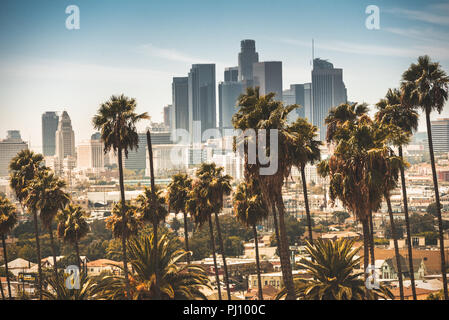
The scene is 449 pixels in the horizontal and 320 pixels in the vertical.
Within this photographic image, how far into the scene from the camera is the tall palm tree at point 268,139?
37.0 feet

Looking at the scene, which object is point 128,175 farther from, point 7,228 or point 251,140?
point 251,140

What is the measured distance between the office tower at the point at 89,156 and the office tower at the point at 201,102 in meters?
41.0

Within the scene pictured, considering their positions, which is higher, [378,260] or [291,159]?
[291,159]

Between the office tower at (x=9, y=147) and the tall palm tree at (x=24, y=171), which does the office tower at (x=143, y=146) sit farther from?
the tall palm tree at (x=24, y=171)

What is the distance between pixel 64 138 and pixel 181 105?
1276 inches

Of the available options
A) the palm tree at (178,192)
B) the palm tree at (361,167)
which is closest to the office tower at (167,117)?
the palm tree at (178,192)

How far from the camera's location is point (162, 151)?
17062 centimetres

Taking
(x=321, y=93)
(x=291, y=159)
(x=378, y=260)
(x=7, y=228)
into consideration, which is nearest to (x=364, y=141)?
(x=291, y=159)

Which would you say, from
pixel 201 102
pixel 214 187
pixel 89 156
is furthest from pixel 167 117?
pixel 214 187

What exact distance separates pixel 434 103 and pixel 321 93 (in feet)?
421

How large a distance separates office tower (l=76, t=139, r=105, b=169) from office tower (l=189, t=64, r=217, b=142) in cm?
4098

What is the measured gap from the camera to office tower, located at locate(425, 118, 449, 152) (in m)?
90.7

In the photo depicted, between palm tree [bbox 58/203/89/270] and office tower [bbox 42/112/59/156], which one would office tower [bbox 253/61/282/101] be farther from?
palm tree [bbox 58/203/89/270]

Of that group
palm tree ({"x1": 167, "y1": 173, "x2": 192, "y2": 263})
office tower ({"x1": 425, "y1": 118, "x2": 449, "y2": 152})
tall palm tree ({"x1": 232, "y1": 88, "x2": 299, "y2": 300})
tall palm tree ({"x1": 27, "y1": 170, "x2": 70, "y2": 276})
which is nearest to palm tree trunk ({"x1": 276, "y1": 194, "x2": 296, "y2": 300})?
tall palm tree ({"x1": 232, "y1": 88, "x2": 299, "y2": 300})
